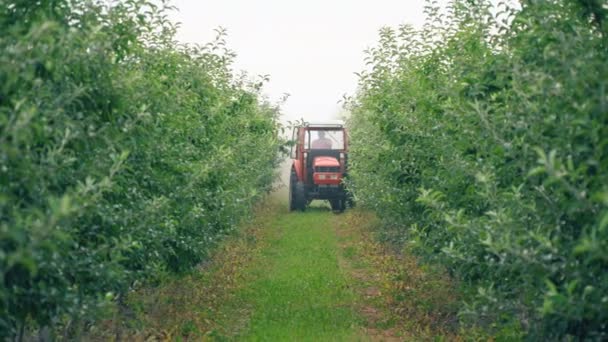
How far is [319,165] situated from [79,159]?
21907 millimetres

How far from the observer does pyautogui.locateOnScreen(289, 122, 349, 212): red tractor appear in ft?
90.9

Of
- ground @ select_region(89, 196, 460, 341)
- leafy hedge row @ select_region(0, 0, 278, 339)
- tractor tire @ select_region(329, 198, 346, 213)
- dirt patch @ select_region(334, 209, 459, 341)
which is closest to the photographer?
leafy hedge row @ select_region(0, 0, 278, 339)

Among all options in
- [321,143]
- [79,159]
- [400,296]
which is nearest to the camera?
[79,159]

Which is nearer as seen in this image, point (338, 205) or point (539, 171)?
point (539, 171)

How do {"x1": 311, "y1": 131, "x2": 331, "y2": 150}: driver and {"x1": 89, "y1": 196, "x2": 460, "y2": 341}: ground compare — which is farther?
{"x1": 311, "y1": 131, "x2": 331, "y2": 150}: driver

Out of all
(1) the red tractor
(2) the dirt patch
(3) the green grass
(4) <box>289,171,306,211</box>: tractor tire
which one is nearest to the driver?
(1) the red tractor

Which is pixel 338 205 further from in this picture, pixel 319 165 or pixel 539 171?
pixel 539 171

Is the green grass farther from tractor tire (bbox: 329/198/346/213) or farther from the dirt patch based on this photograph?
tractor tire (bbox: 329/198/346/213)

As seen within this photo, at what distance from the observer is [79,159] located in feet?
19.0

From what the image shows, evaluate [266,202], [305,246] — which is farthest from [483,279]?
[266,202]

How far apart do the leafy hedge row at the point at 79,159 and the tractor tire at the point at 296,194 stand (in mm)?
18916

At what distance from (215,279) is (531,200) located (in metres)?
9.76

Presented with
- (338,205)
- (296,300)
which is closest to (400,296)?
(296,300)

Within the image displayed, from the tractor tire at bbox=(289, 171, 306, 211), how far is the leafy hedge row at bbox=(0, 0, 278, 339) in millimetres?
18916
